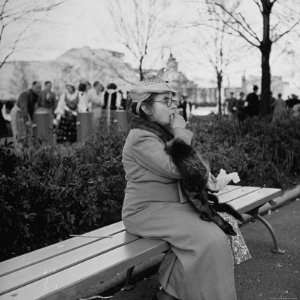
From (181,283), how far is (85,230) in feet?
5.51

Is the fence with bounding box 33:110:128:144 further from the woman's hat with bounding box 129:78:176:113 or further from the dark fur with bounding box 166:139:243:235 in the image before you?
the dark fur with bounding box 166:139:243:235

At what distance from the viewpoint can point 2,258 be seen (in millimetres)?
3734

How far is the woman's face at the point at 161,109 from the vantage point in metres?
3.27

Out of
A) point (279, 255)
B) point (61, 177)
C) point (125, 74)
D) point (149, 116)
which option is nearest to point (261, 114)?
point (279, 255)

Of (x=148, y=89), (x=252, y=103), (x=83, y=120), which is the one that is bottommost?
(x=83, y=120)

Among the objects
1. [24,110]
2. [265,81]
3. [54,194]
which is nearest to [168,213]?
[54,194]

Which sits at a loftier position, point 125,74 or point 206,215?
point 125,74

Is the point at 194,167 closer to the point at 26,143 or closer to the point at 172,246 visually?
the point at 172,246

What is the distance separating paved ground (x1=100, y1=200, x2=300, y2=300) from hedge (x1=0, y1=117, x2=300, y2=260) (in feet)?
2.69

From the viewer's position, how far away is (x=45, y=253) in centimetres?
290

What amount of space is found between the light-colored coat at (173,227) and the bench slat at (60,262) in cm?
17

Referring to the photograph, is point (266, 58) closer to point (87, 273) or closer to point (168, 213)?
point (168, 213)

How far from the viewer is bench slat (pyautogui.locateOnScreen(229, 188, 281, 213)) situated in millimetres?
3996

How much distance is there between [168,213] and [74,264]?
2.35 ft
